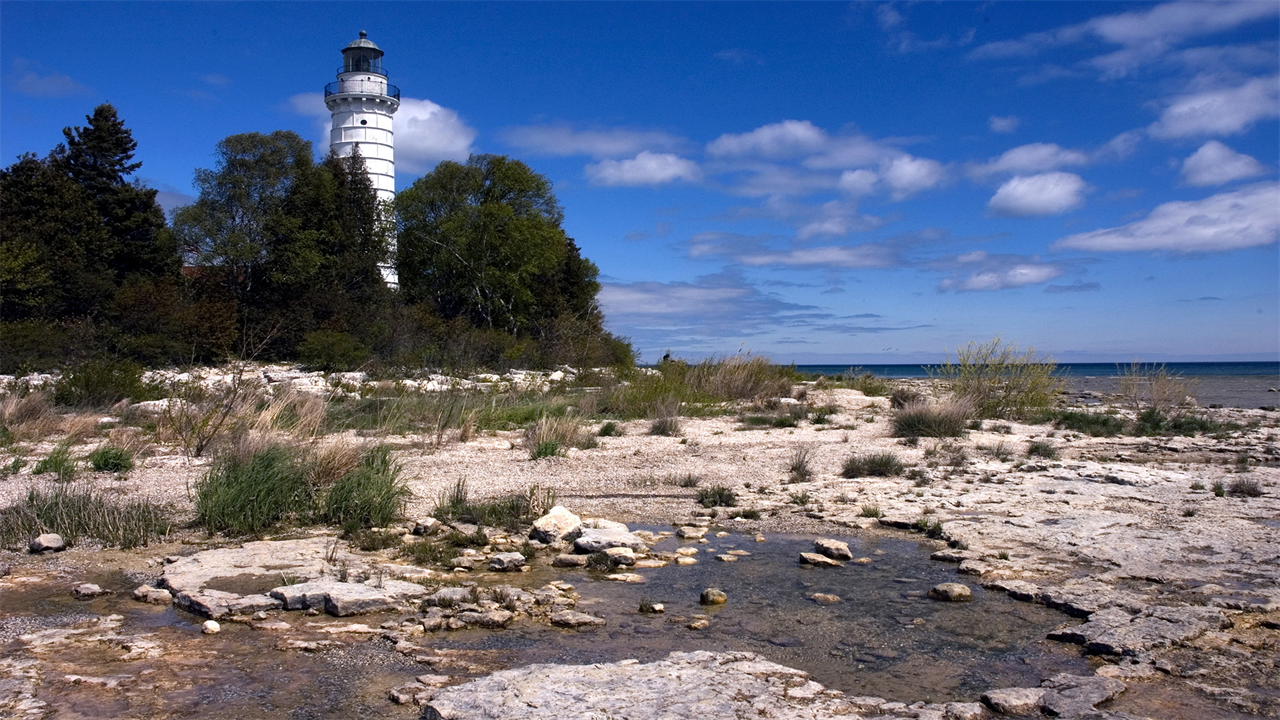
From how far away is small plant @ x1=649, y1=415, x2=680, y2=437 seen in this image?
14164 millimetres

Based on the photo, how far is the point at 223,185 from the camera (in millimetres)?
32656

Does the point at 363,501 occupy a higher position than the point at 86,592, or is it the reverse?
the point at 363,501

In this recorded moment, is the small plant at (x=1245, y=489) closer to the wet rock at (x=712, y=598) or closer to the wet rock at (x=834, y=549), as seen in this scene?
the wet rock at (x=834, y=549)

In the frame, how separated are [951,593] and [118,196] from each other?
33.0 m

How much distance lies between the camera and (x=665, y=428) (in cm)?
1427

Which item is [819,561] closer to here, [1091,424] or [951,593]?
[951,593]

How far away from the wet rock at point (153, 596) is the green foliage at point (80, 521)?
1484 millimetres

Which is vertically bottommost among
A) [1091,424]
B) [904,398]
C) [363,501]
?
[363,501]

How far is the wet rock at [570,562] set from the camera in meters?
6.41

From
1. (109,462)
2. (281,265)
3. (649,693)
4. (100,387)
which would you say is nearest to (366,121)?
(281,265)

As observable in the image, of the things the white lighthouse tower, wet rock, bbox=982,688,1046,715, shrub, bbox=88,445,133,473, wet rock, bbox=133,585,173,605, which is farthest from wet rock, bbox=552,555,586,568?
the white lighthouse tower

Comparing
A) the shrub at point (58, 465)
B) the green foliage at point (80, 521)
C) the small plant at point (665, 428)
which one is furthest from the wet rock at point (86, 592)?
the small plant at point (665, 428)

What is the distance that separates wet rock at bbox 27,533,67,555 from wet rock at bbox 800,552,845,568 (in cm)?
561

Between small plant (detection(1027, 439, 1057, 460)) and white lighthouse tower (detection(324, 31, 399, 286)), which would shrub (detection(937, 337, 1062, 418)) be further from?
white lighthouse tower (detection(324, 31, 399, 286))
